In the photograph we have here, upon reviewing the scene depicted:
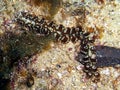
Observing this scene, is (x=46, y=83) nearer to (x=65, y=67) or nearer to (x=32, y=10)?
(x=65, y=67)

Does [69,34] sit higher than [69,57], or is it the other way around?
[69,34]

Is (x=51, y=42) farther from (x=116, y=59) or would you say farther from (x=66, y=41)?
(x=116, y=59)

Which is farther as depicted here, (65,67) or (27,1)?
(27,1)

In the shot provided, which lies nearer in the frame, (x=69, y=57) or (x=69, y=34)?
(x=69, y=57)

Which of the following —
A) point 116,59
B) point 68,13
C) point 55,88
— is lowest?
point 55,88

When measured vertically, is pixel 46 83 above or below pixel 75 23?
below

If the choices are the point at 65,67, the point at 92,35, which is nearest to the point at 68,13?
the point at 92,35

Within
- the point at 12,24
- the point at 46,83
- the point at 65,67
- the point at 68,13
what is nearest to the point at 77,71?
the point at 65,67
